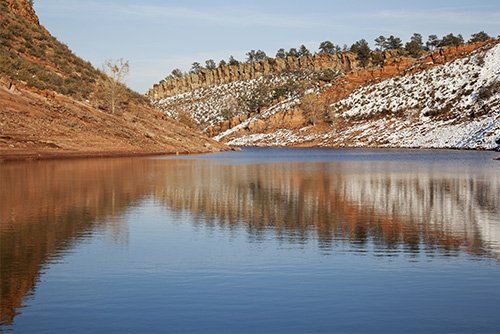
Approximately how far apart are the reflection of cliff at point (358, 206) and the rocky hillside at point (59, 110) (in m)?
21.2

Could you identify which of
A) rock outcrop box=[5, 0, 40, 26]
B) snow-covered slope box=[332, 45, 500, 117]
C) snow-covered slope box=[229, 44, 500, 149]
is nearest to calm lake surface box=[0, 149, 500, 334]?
rock outcrop box=[5, 0, 40, 26]

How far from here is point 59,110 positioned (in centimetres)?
5919

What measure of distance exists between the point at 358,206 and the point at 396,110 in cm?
11013

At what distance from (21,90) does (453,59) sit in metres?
104

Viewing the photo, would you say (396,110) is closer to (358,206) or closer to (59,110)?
(59,110)

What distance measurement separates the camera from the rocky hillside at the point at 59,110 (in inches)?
2071

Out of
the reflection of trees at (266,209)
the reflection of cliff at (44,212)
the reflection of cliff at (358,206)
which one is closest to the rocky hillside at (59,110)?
the reflection of cliff at (44,212)

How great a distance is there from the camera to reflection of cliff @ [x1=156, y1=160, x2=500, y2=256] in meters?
15.8

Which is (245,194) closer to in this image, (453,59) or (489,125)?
(489,125)

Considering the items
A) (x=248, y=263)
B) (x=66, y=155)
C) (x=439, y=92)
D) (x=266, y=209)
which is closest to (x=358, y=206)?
(x=266, y=209)

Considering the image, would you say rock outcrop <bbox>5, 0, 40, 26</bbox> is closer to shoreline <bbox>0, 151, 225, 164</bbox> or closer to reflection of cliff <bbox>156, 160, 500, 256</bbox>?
shoreline <bbox>0, 151, 225, 164</bbox>

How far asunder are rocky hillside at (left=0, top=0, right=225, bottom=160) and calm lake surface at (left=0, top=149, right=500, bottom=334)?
28.7 metres

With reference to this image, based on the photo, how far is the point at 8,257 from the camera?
12.8m

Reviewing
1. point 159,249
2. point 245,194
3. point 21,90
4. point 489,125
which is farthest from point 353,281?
point 489,125
